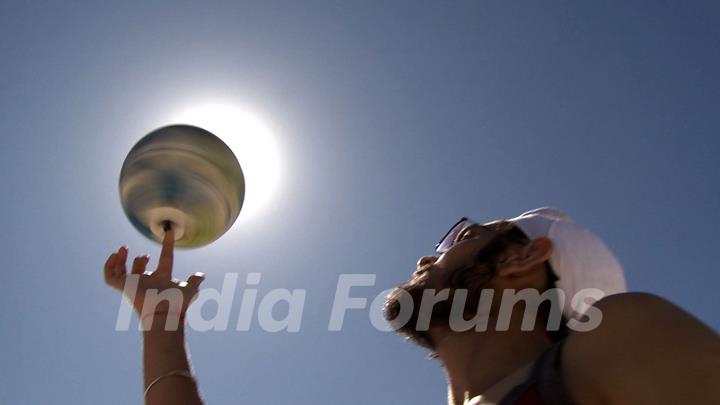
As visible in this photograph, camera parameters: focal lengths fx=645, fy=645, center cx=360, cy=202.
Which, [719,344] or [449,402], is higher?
[449,402]

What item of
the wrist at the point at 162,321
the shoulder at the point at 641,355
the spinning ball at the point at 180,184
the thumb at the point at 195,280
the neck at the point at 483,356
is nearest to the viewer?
the shoulder at the point at 641,355

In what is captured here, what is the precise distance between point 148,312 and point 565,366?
2282mm

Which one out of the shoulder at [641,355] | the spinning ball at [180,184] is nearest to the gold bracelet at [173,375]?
the spinning ball at [180,184]

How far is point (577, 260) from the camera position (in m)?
3.27

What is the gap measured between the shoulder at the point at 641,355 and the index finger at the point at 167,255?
2367mm

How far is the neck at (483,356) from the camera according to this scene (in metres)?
2.80

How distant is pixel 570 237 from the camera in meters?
3.37

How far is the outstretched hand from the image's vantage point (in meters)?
3.69

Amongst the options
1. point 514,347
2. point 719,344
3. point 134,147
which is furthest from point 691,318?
point 134,147

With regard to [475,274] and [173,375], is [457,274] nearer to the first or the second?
[475,274]

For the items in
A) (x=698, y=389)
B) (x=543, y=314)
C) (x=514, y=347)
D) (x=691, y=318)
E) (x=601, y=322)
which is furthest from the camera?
(x=543, y=314)

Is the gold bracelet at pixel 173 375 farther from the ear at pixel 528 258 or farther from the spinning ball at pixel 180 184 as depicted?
the ear at pixel 528 258

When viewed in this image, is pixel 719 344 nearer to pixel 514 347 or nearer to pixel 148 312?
pixel 514 347

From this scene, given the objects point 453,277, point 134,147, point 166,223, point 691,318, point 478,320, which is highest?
point 134,147
